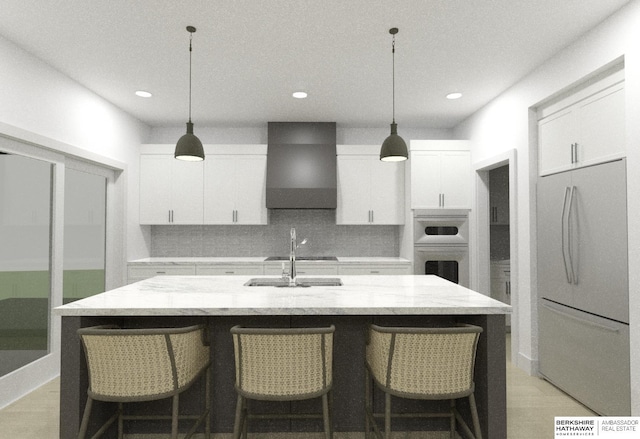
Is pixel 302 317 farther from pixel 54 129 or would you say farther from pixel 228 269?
pixel 54 129

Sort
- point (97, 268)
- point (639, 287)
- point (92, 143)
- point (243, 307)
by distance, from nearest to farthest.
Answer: point (243, 307)
point (639, 287)
point (92, 143)
point (97, 268)

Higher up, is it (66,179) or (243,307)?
(66,179)

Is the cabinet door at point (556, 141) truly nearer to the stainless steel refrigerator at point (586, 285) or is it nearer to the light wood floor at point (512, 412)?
the stainless steel refrigerator at point (586, 285)

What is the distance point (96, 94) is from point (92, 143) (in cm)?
53

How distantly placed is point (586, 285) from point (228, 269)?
11.8ft

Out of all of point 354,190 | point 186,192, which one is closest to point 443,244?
point 354,190

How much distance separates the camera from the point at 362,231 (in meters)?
5.48

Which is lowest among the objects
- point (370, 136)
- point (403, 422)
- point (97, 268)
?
point (403, 422)

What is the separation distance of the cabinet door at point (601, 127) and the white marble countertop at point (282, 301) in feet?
4.53

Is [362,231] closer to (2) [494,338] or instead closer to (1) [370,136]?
(1) [370,136]

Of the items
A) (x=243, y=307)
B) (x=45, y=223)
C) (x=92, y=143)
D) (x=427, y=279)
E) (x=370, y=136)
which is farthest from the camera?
(x=370, y=136)

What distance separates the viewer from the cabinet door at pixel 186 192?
509 centimetres

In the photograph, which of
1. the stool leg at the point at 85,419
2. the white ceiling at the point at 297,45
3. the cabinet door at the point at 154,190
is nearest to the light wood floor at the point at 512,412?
the stool leg at the point at 85,419

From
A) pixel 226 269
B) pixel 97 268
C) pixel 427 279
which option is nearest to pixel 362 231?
pixel 226 269
